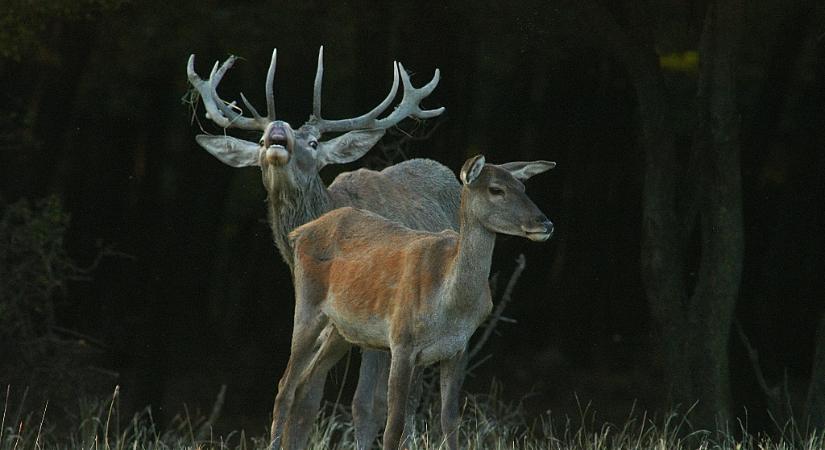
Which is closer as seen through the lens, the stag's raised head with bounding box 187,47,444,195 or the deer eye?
the deer eye

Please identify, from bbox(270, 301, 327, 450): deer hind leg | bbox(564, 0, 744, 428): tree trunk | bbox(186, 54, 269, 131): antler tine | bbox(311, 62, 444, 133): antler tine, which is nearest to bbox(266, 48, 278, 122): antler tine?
bbox(186, 54, 269, 131): antler tine

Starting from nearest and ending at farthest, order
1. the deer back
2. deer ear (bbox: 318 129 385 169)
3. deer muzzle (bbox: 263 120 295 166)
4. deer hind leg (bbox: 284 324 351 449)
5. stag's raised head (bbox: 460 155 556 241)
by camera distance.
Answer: stag's raised head (bbox: 460 155 556 241)
deer hind leg (bbox: 284 324 351 449)
deer muzzle (bbox: 263 120 295 166)
deer ear (bbox: 318 129 385 169)
the deer back

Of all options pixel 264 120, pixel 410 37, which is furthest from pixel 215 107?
pixel 410 37

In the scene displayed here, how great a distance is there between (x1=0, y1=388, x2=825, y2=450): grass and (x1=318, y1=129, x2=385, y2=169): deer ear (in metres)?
1.57

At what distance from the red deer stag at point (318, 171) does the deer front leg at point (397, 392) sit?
1586 mm

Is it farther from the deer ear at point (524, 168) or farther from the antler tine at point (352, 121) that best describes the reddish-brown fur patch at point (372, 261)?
the antler tine at point (352, 121)

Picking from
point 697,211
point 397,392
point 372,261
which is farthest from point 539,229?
point 697,211

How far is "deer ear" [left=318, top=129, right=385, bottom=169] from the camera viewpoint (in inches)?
A: 373

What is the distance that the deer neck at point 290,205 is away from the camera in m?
8.97

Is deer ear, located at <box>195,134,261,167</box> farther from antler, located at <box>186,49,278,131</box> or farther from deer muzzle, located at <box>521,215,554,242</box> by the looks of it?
deer muzzle, located at <box>521,215,554,242</box>

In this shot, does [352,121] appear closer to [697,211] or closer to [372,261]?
[372,261]

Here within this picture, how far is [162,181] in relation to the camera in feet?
46.0

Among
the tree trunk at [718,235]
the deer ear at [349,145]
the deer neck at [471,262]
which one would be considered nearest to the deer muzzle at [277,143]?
the deer ear at [349,145]

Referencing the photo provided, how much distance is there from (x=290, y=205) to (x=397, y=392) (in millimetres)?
2406
